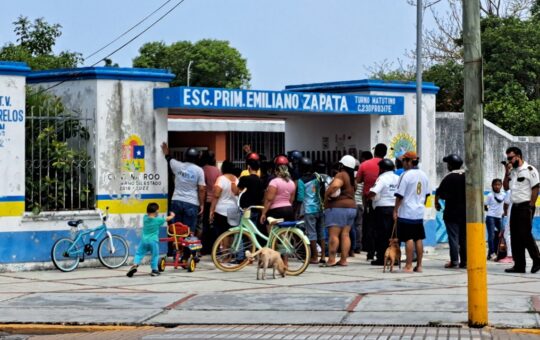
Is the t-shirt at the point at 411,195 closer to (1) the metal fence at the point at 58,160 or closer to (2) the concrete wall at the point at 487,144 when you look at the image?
(1) the metal fence at the point at 58,160

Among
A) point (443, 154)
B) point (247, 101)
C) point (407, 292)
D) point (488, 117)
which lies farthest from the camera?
point (488, 117)

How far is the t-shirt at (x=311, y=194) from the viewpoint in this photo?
18.7m

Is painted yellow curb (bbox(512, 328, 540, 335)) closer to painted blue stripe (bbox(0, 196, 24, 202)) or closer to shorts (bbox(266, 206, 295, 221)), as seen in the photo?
shorts (bbox(266, 206, 295, 221))

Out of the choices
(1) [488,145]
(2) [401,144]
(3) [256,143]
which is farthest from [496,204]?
(3) [256,143]

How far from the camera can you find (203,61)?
280 feet

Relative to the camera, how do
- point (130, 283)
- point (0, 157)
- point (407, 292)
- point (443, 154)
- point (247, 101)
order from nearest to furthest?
point (407, 292)
point (130, 283)
point (0, 157)
point (247, 101)
point (443, 154)

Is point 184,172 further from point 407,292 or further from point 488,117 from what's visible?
point 488,117

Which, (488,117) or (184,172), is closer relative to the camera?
(184,172)

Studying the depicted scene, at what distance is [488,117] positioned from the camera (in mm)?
34500

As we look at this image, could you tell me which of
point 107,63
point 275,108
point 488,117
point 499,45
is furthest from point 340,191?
point 499,45

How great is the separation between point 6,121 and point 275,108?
481 centimetres

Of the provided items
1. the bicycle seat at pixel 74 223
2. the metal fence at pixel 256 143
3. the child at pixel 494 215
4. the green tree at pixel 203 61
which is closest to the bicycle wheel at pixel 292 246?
the bicycle seat at pixel 74 223

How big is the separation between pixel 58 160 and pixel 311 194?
3.95 meters

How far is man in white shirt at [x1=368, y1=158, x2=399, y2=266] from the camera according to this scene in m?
18.7
